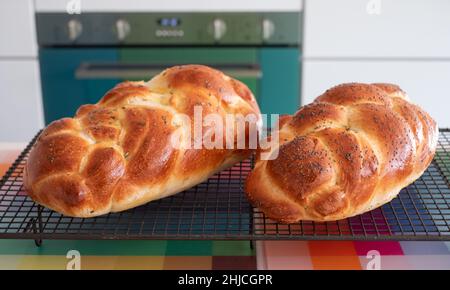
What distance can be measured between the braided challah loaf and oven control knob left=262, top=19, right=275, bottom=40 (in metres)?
1.19

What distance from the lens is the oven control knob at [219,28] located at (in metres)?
2.27

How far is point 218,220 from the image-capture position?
102 centimetres

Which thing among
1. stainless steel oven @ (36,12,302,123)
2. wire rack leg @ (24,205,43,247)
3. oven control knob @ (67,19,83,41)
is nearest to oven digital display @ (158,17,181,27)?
stainless steel oven @ (36,12,302,123)

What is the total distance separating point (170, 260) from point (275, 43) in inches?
57.6

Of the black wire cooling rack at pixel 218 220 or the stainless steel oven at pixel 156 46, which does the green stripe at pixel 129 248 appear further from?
the stainless steel oven at pixel 156 46

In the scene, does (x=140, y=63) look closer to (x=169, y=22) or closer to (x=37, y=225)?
(x=169, y=22)

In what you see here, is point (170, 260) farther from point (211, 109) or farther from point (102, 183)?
point (211, 109)

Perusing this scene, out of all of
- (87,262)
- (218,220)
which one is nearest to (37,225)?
(87,262)

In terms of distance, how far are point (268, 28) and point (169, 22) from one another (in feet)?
1.25

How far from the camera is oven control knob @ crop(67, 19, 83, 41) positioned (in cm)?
228

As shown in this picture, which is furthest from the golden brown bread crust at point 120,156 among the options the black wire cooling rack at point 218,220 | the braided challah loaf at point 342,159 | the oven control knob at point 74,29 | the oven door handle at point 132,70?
the oven control knob at point 74,29

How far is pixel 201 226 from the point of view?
996 mm

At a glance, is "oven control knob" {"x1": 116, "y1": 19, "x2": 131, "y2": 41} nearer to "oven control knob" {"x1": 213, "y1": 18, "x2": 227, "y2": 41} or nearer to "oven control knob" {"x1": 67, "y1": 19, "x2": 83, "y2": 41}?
"oven control knob" {"x1": 67, "y1": 19, "x2": 83, "y2": 41}
